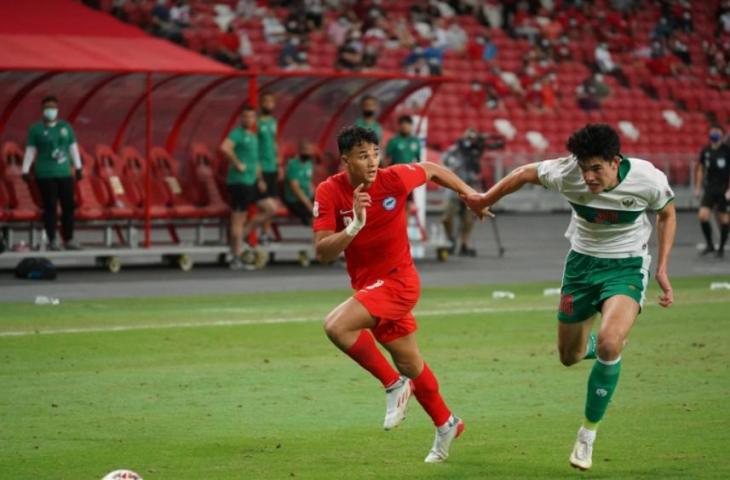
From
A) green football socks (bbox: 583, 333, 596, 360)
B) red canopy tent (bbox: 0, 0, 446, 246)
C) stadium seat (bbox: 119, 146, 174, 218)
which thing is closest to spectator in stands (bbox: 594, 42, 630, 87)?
red canopy tent (bbox: 0, 0, 446, 246)


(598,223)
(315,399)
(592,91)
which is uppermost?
(598,223)

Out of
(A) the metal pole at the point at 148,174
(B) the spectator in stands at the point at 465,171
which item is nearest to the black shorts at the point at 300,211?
(A) the metal pole at the point at 148,174

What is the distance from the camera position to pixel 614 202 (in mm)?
9391

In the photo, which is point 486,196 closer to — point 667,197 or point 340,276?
point 667,197

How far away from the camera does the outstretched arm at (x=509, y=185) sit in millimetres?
9539

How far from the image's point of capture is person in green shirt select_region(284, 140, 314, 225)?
82.3 ft

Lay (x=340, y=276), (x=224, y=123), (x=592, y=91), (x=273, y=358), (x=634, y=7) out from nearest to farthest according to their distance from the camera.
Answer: (x=273, y=358) → (x=340, y=276) → (x=224, y=123) → (x=592, y=91) → (x=634, y=7)

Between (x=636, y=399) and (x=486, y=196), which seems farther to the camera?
(x=636, y=399)

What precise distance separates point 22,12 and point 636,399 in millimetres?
19758

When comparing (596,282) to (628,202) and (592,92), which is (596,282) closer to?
(628,202)

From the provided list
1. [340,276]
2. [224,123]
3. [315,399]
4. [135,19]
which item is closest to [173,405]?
[315,399]

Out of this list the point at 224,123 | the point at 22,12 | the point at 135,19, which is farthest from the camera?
the point at 135,19

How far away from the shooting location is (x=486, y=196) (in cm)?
986

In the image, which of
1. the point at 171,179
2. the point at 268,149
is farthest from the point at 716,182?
the point at 171,179
